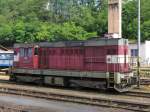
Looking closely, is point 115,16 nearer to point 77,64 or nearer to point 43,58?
point 43,58

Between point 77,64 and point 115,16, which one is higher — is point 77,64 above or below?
below

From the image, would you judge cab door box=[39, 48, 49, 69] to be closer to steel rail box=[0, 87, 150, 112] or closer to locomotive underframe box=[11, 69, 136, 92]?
locomotive underframe box=[11, 69, 136, 92]

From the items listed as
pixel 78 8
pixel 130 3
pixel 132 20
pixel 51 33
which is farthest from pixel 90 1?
pixel 51 33

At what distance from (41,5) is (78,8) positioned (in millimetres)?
11188

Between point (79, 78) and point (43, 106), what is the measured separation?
23.9 feet

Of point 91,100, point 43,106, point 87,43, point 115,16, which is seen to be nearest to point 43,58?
point 87,43

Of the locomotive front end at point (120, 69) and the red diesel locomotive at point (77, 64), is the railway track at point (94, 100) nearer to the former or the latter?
the locomotive front end at point (120, 69)

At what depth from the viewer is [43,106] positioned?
15.5 meters

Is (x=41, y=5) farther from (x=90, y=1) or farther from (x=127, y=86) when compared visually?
(x=127, y=86)

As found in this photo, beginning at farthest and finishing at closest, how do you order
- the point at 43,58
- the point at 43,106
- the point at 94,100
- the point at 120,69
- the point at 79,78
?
the point at 43,58
the point at 79,78
the point at 120,69
the point at 94,100
the point at 43,106

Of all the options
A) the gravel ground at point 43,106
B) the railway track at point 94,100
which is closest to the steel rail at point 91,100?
the railway track at point 94,100

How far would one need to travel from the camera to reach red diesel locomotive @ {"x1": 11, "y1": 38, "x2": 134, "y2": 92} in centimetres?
2097

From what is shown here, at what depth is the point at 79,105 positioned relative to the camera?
51.3 feet

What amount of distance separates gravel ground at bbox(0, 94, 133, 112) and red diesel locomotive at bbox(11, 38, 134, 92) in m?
4.78
